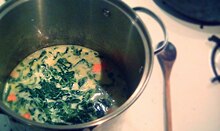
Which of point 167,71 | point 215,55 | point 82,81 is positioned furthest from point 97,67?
point 215,55

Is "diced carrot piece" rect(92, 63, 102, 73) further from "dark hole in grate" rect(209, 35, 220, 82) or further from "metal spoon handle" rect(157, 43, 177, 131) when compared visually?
"dark hole in grate" rect(209, 35, 220, 82)

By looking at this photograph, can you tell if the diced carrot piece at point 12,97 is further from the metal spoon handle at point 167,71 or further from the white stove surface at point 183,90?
the metal spoon handle at point 167,71

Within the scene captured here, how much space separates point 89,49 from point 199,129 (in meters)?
0.36

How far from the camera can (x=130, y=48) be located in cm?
80

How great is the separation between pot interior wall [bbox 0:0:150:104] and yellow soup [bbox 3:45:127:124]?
0.02 meters

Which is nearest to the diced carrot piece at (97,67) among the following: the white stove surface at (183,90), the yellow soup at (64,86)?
the yellow soup at (64,86)

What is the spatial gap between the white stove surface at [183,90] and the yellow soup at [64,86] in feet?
0.24

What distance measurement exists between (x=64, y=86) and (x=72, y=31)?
15cm

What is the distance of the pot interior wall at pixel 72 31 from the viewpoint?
763mm

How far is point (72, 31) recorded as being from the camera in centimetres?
89

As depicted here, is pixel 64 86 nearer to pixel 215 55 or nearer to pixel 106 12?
pixel 106 12

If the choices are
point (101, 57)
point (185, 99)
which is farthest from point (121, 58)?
point (185, 99)

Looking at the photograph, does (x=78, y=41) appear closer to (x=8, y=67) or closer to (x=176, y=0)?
(x=8, y=67)

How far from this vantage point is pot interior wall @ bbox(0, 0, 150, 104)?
763 mm
